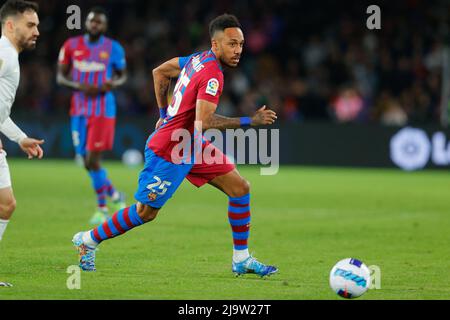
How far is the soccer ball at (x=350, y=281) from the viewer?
23.2 ft

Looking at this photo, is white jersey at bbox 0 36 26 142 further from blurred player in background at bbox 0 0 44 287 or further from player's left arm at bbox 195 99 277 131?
player's left arm at bbox 195 99 277 131

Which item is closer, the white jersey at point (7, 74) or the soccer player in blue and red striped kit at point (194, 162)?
the white jersey at point (7, 74)

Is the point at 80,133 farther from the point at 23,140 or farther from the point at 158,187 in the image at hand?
the point at 23,140

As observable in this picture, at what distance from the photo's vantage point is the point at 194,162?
825 cm

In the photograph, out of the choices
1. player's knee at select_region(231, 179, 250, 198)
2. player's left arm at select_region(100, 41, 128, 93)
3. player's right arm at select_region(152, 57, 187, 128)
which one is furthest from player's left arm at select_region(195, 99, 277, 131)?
player's left arm at select_region(100, 41, 128, 93)

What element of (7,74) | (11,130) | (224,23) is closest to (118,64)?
(224,23)

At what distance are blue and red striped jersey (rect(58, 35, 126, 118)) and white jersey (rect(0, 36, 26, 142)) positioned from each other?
17.2ft

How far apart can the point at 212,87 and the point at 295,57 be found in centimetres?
1823

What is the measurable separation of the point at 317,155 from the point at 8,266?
585 inches

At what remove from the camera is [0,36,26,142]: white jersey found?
759cm

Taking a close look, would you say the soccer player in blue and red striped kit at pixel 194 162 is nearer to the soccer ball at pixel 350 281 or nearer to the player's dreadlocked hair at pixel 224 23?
the player's dreadlocked hair at pixel 224 23

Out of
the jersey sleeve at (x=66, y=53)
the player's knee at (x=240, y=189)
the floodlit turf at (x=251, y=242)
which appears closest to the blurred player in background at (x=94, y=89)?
the jersey sleeve at (x=66, y=53)
